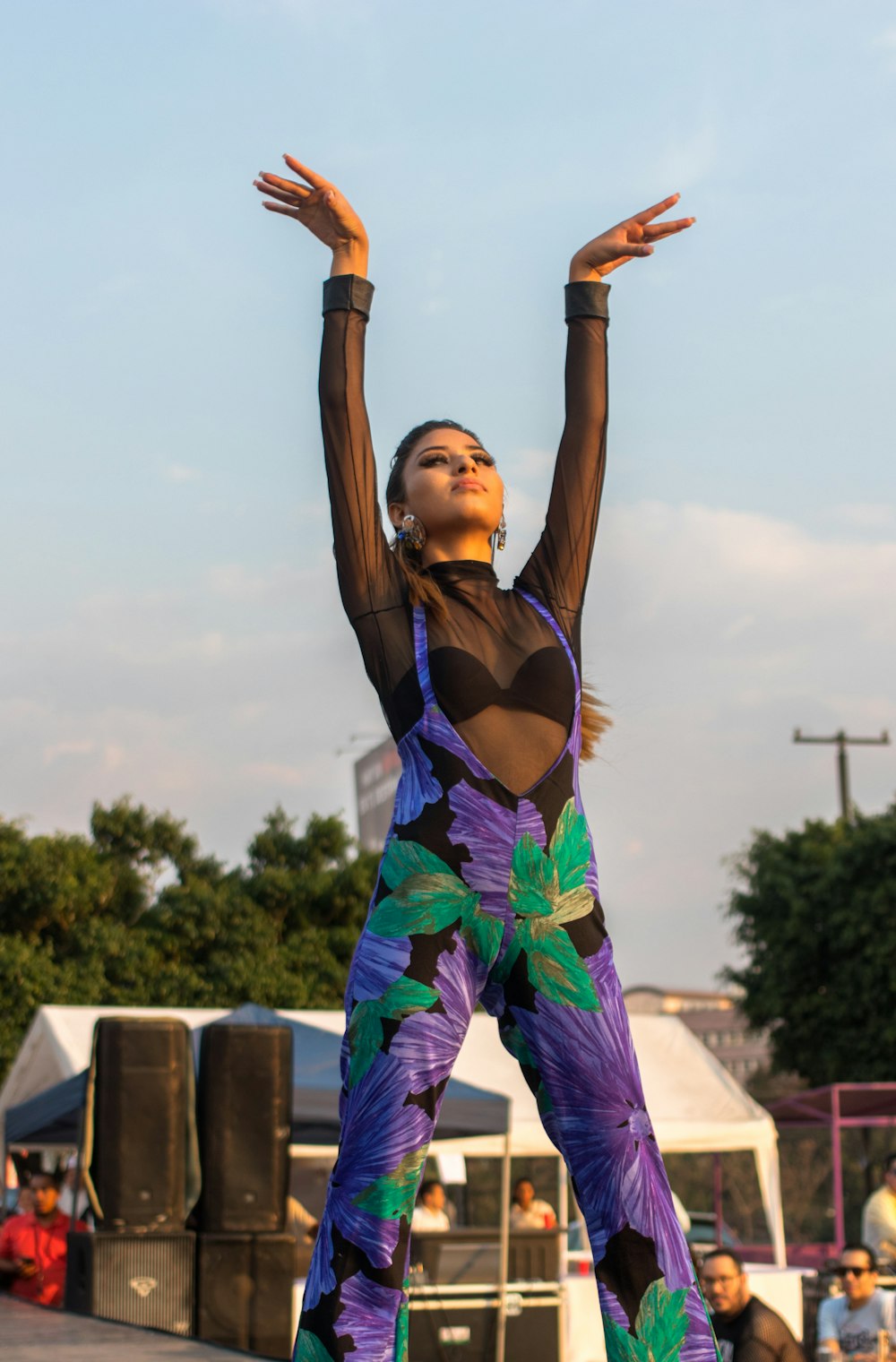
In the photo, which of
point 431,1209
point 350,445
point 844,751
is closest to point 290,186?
point 350,445

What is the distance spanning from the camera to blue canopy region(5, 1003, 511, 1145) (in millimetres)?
10516

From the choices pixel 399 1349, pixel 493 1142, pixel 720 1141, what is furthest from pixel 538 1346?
pixel 399 1349

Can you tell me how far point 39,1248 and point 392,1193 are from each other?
810 centimetres

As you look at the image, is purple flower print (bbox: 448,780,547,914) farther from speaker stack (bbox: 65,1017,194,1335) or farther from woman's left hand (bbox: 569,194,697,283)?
speaker stack (bbox: 65,1017,194,1335)

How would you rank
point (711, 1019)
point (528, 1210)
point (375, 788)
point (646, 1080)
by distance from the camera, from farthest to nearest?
point (711, 1019)
point (375, 788)
point (646, 1080)
point (528, 1210)

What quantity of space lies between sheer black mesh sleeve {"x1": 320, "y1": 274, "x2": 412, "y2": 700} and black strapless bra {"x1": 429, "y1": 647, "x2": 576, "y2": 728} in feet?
0.34

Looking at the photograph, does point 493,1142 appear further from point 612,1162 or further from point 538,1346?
point 612,1162

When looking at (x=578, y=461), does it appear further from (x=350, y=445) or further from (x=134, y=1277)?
(x=134, y=1277)

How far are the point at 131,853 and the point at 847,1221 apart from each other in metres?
16.9

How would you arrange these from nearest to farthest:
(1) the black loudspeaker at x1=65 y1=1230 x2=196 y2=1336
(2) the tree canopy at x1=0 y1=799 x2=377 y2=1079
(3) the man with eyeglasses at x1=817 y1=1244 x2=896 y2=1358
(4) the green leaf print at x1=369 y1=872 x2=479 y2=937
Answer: (4) the green leaf print at x1=369 y1=872 x2=479 y2=937
(3) the man with eyeglasses at x1=817 y1=1244 x2=896 y2=1358
(1) the black loudspeaker at x1=65 y1=1230 x2=196 y2=1336
(2) the tree canopy at x1=0 y1=799 x2=377 y2=1079

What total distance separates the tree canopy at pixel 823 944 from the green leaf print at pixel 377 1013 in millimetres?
25281

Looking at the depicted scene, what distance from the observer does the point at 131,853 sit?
2945 centimetres

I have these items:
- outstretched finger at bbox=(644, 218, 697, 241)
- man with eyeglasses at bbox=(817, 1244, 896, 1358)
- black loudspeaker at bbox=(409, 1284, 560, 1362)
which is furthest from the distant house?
outstretched finger at bbox=(644, 218, 697, 241)

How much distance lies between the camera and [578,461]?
258 cm
